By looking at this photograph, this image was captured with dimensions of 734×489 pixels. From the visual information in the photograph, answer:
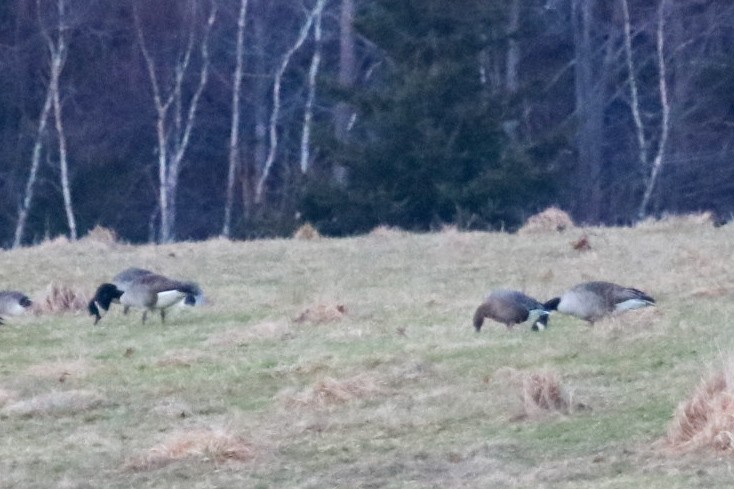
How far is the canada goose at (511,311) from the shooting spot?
12.7 metres

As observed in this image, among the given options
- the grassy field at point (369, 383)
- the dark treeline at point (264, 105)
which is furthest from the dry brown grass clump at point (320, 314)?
the dark treeline at point (264, 105)

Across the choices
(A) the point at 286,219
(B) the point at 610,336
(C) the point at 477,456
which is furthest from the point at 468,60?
(C) the point at 477,456

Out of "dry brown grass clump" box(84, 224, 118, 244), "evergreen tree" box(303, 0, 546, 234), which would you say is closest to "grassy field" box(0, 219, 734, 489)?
"dry brown grass clump" box(84, 224, 118, 244)

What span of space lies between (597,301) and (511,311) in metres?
0.68

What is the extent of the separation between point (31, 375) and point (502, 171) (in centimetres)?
1837

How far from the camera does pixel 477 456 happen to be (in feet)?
28.4

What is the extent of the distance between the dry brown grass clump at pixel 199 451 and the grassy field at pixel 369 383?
0.01m

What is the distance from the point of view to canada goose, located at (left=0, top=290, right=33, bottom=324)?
598 inches

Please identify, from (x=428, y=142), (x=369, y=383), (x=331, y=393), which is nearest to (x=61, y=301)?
(x=369, y=383)

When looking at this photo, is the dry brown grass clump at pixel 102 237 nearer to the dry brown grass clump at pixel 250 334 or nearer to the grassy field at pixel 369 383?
the grassy field at pixel 369 383

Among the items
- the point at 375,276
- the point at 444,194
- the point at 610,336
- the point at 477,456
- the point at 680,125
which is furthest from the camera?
the point at 680,125

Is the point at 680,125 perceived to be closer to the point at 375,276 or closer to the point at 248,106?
the point at 248,106

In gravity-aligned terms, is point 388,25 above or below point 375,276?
above

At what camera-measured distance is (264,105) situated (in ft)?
129
